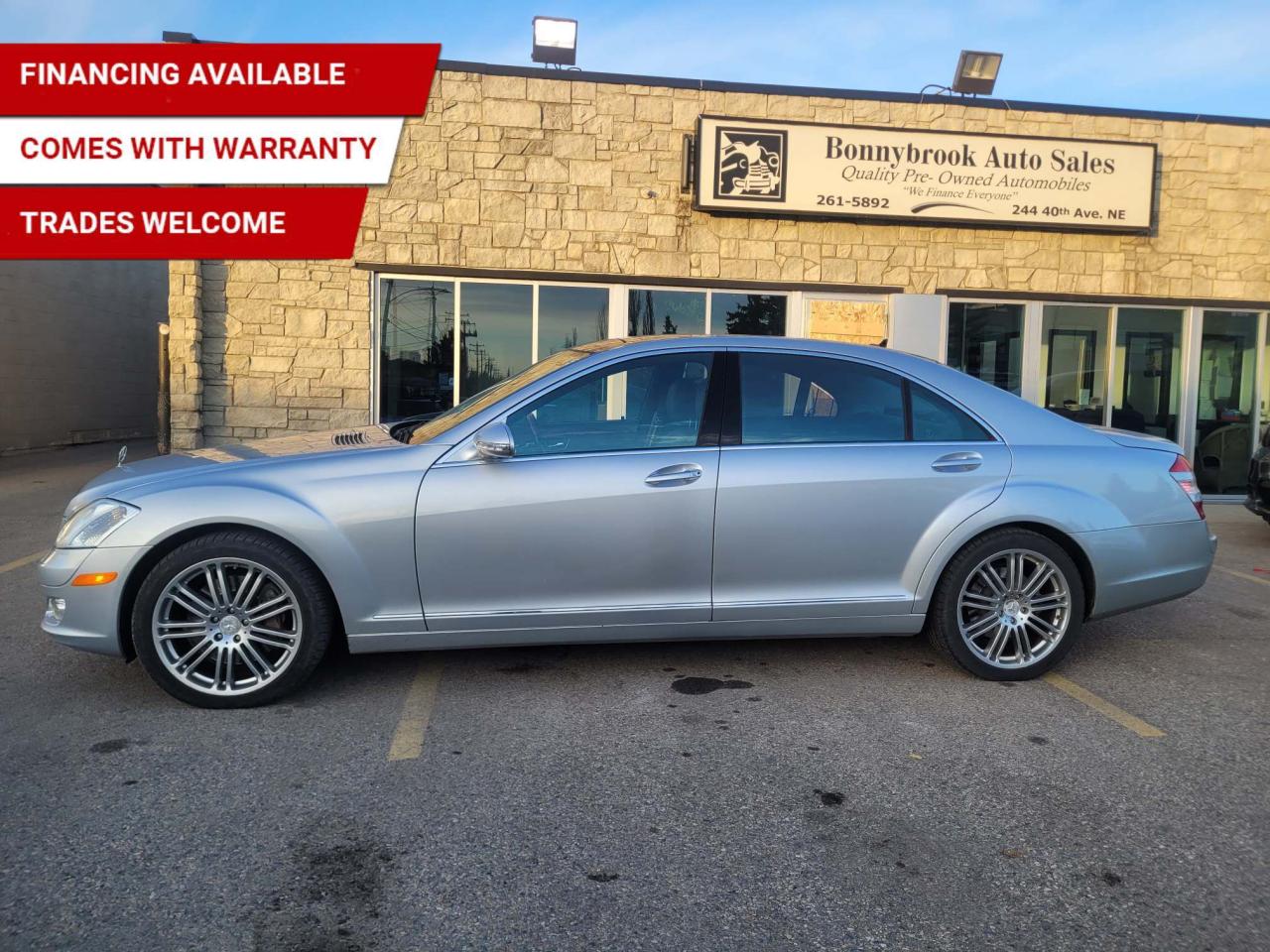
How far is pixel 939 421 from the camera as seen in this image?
14.8 ft

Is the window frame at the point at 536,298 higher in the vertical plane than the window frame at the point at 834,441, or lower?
higher

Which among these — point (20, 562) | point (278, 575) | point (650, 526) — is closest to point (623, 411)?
point (650, 526)

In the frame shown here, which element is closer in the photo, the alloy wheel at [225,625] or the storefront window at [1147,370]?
the alloy wheel at [225,625]

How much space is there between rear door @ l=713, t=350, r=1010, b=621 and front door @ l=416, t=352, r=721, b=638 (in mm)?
150

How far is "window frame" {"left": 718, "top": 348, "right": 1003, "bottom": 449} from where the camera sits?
14.1ft

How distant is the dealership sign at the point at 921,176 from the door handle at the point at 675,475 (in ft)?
22.3

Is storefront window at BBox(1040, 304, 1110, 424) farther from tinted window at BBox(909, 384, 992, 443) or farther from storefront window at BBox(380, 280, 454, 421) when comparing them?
tinted window at BBox(909, 384, 992, 443)

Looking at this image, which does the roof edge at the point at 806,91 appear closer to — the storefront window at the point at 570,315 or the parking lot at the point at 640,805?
the storefront window at the point at 570,315

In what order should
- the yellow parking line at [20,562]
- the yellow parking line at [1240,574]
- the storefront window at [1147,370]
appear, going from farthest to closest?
the storefront window at [1147,370] < the yellow parking line at [1240,574] < the yellow parking line at [20,562]

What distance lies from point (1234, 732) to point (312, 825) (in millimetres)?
3492

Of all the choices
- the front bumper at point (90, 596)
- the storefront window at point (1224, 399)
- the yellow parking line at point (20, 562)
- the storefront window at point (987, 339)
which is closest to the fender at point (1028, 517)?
the front bumper at point (90, 596)

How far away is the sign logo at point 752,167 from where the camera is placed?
1034 cm

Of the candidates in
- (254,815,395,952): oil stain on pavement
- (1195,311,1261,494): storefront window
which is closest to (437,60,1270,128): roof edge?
Answer: (1195,311,1261,494): storefront window

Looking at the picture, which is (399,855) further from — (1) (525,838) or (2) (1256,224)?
(2) (1256,224)
